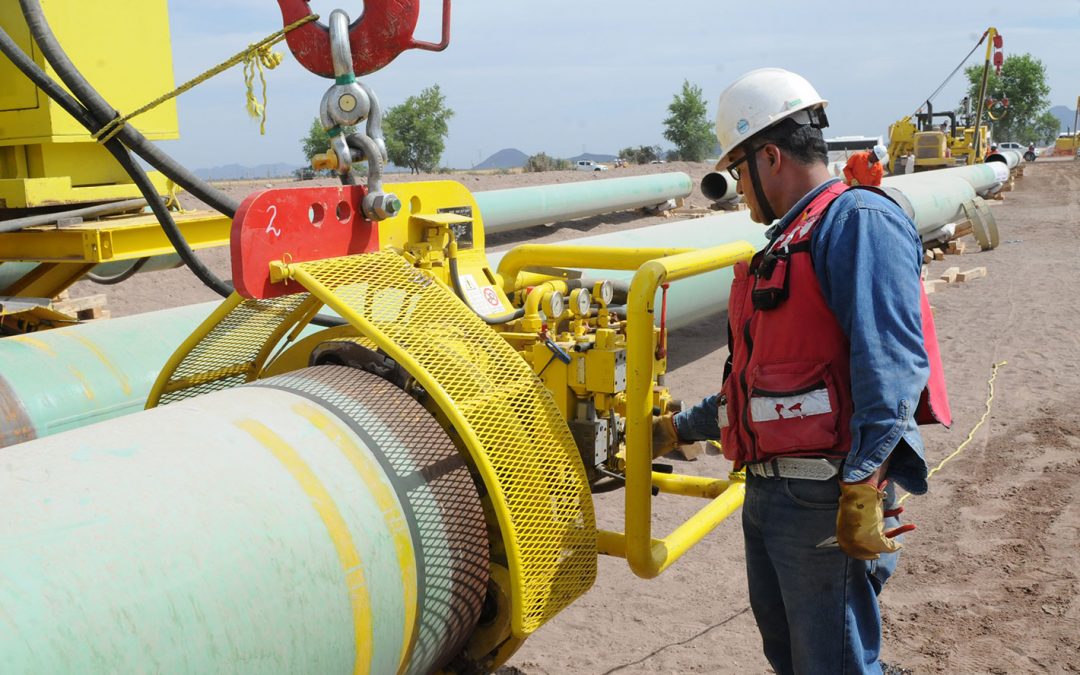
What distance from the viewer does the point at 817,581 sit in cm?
225

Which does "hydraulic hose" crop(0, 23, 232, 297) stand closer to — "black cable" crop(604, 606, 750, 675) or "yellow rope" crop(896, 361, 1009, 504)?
"black cable" crop(604, 606, 750, 675)

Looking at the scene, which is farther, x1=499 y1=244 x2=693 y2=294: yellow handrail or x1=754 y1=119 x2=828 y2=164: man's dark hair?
x1=499 y1=244 x2=693 y2=294: yellow handrail

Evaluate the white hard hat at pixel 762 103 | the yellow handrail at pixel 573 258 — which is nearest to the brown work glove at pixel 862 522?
the white hard hat at pixel 762 103

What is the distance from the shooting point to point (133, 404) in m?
4.20

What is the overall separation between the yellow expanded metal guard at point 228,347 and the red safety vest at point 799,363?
134 centimetres

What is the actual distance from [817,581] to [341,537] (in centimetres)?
112

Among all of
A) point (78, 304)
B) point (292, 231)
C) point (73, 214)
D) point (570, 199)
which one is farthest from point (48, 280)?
point (570, 199)

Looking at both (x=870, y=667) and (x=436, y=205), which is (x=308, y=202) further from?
(x=870, y=667)

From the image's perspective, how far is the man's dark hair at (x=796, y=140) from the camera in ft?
7.87

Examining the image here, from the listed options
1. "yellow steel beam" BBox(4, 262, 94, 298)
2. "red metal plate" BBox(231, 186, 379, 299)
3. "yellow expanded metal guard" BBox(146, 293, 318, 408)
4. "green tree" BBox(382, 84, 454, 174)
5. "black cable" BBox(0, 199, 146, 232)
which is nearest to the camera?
"red metal plate" BBox(231, 186, 379, 299)

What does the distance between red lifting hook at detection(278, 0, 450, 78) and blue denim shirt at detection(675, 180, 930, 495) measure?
1.54 m

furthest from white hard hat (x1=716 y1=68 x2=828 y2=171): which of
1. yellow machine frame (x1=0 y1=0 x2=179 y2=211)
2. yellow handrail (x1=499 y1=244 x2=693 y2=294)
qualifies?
yellow machine frame (x1=0 y1=0 x2=179 y2=211)

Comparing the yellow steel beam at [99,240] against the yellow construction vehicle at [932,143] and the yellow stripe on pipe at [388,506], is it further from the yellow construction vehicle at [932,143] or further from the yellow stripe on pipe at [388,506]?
the yellow construction vehicle at [932,143]

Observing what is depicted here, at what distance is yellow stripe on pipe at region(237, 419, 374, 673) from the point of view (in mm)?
1974
